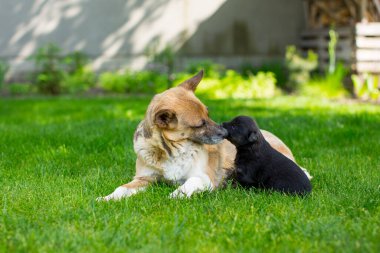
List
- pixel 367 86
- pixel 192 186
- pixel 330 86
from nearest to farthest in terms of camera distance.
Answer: pixel 192 186
pixel 367 86
pixel 330 86

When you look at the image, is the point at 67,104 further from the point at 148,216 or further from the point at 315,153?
the point at 148,216

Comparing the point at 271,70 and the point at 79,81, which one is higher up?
the point at 79,81

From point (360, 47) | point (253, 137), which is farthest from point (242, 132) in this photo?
point (360, 47)

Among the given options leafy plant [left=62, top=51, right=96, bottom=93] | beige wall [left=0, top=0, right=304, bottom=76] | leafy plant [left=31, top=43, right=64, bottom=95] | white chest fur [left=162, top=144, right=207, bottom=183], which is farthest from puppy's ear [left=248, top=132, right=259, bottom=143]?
beige wall [left=0, top=0, right=304, bottom=76]

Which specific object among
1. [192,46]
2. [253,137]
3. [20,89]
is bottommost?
[20,89]

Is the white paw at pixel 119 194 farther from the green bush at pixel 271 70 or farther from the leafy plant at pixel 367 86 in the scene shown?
the green bush at pixel 271 70

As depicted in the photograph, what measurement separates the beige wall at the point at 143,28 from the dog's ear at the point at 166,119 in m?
9.76

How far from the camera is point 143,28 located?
13.9 metres

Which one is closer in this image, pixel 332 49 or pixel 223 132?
pixel 223 132

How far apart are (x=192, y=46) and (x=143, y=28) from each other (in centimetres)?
140

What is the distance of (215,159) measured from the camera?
195 inches

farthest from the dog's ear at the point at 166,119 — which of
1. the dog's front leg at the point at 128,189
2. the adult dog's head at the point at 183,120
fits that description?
the dog's front leg at the point at 128,189

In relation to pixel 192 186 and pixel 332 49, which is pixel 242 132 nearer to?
pixel 192 186

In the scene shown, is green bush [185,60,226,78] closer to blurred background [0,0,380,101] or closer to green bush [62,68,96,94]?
blurred background [0,0,380,101]
